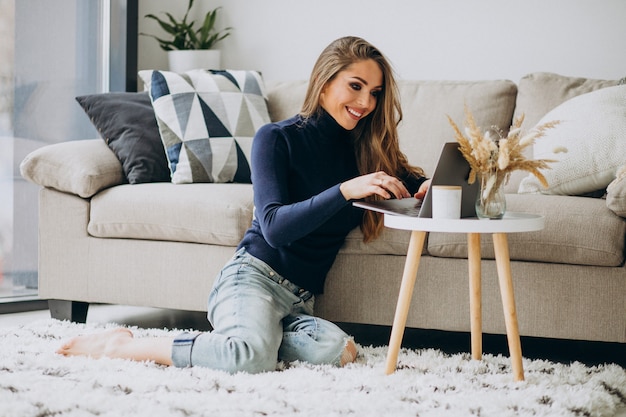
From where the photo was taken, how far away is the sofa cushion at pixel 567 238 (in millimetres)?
2068

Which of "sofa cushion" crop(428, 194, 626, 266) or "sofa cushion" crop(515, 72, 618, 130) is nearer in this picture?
"sofa cushion" crop(428, 194, 626, 266)

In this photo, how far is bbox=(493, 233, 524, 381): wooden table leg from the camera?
1794 millimetres

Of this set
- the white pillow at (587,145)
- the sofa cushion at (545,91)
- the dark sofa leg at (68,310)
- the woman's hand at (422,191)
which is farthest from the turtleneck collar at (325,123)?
the dark sofa leg at (68,310)

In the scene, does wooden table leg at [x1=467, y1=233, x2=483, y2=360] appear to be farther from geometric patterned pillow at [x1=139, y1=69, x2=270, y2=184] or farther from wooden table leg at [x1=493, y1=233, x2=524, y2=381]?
geometric patterned pillow at [x1=139, y1=69, x2=270, y2=184]

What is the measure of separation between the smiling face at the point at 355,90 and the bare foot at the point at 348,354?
57 cm

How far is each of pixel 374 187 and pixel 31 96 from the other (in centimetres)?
194

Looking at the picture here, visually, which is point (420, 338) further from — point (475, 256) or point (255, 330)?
point (255, 330)

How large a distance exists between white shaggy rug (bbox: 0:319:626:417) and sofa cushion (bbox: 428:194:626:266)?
0.29m

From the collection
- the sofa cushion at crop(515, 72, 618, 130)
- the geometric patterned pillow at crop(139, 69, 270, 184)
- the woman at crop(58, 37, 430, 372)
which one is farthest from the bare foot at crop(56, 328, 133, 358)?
the sofa cushion at crop(515, 72, 618, 130)

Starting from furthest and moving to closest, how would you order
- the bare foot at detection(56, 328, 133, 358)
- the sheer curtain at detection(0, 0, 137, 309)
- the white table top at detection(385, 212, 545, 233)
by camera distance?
the sheer curtain at detection(0, 0, 137, 309) < the bare foot at detection(56, 328, 133, 358) < the white table top at detection(385, 212, 545, 233)

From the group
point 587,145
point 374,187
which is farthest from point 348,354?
point 587,145

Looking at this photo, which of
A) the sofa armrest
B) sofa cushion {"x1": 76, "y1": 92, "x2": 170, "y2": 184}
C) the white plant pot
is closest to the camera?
the sofa armrest

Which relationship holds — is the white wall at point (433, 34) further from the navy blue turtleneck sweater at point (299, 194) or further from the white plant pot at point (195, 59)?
the navy blue turtleneck sweater at point (299, 194)

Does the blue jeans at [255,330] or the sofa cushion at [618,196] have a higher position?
the sofa cushion at [618,196]
